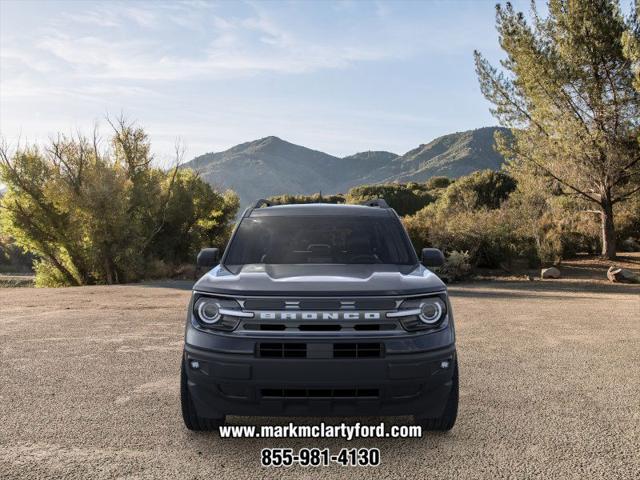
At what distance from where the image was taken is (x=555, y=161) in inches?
1009

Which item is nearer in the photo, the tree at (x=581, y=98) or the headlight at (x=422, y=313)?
the headlight at (x=422, y=313)

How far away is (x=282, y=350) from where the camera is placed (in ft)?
12.1

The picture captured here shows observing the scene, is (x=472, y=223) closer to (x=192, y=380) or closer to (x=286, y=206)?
(x=286, y=206)

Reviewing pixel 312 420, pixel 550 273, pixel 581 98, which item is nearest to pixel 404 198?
pixel 581 98

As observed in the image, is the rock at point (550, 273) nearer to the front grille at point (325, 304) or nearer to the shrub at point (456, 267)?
the shrub at point (456, 267)

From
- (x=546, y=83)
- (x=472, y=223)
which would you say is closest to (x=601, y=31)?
(x=546, y=83)

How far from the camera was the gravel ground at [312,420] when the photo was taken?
151 inches

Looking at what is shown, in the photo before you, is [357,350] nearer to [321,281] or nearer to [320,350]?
[320,350]

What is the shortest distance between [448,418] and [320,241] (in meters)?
1.95

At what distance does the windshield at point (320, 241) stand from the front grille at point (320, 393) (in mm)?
1490

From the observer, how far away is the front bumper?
363cm

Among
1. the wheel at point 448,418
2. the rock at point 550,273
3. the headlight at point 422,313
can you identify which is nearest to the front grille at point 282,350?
the headlight at point 422,313

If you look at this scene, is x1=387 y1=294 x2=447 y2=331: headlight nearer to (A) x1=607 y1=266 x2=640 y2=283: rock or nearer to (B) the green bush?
(A) x1=607 y1=266 x2=640 y2=283: rock

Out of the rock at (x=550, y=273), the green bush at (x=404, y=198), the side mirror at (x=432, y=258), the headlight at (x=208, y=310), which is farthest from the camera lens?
the green bush at (x=404, y=198)
